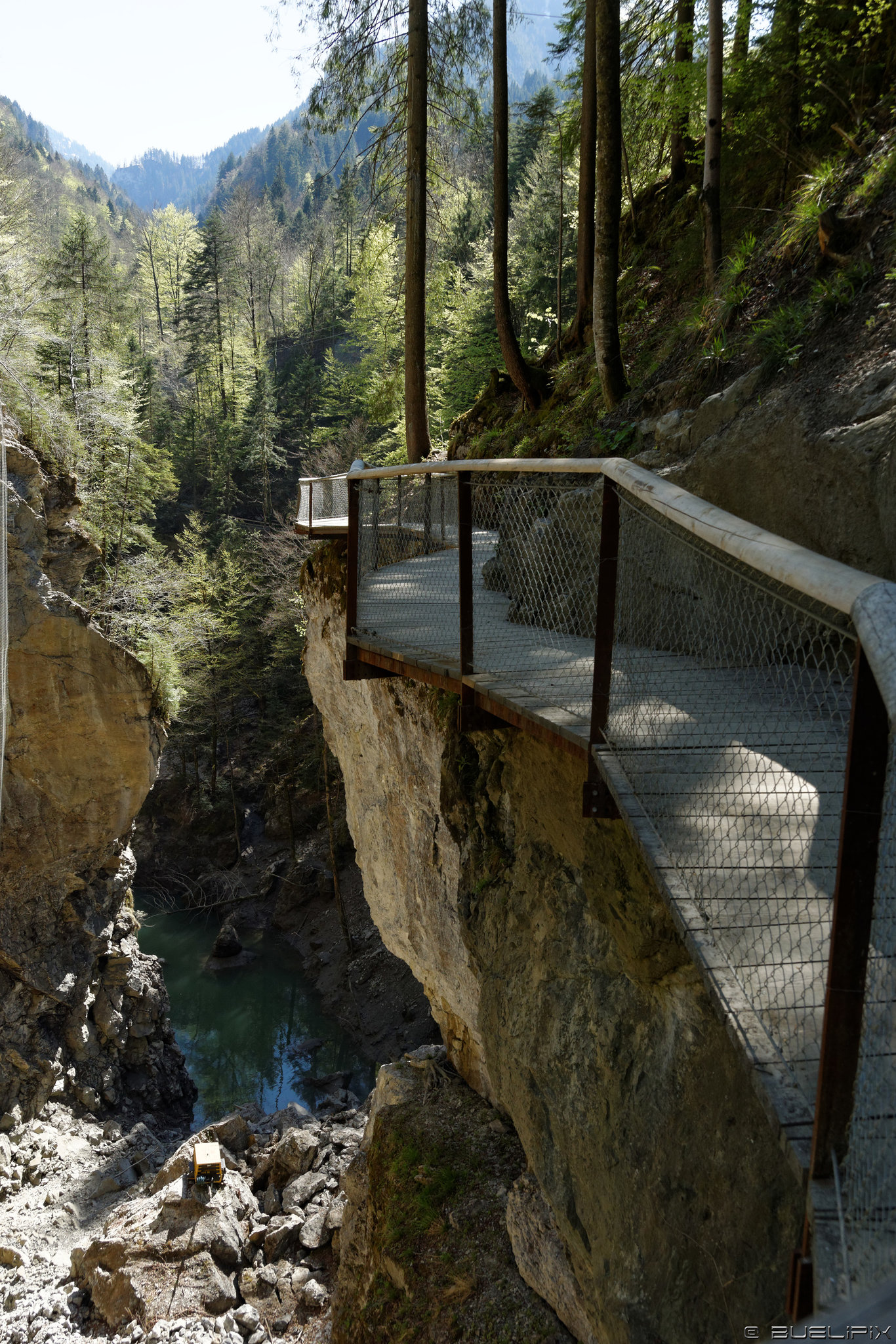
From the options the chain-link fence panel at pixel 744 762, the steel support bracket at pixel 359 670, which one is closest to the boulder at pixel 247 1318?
the steel support bracket at pixel 359 670

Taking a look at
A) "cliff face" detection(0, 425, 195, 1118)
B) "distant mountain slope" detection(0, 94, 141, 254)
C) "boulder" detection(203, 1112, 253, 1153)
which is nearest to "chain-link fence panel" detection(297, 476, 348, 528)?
"cliff face" detection(0, 425, 195, 1118)

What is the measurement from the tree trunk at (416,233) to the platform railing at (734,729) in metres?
5.15

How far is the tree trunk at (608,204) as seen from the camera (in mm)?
7012

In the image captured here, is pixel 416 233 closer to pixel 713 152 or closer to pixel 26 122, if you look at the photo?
pixel 713 152

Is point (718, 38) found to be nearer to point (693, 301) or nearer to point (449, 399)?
point (693, 301)

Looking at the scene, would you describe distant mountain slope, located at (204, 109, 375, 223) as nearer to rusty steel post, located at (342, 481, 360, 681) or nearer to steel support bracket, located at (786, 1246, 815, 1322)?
rusty steel post, located at (342, 481, 360, 681)

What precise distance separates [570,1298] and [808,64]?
9297 mm

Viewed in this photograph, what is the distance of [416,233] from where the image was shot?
10.5 metres

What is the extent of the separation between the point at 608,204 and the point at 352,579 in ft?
14.0

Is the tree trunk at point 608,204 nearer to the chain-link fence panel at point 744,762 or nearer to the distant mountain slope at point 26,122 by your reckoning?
the chain-link fence panel at point 744,762

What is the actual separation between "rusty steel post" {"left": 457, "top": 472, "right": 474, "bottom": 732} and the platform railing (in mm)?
11

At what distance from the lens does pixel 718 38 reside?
23.7ft

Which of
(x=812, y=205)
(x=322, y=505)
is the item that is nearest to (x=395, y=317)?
(x=322, y=505)

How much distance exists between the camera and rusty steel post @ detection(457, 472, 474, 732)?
4.00 m
